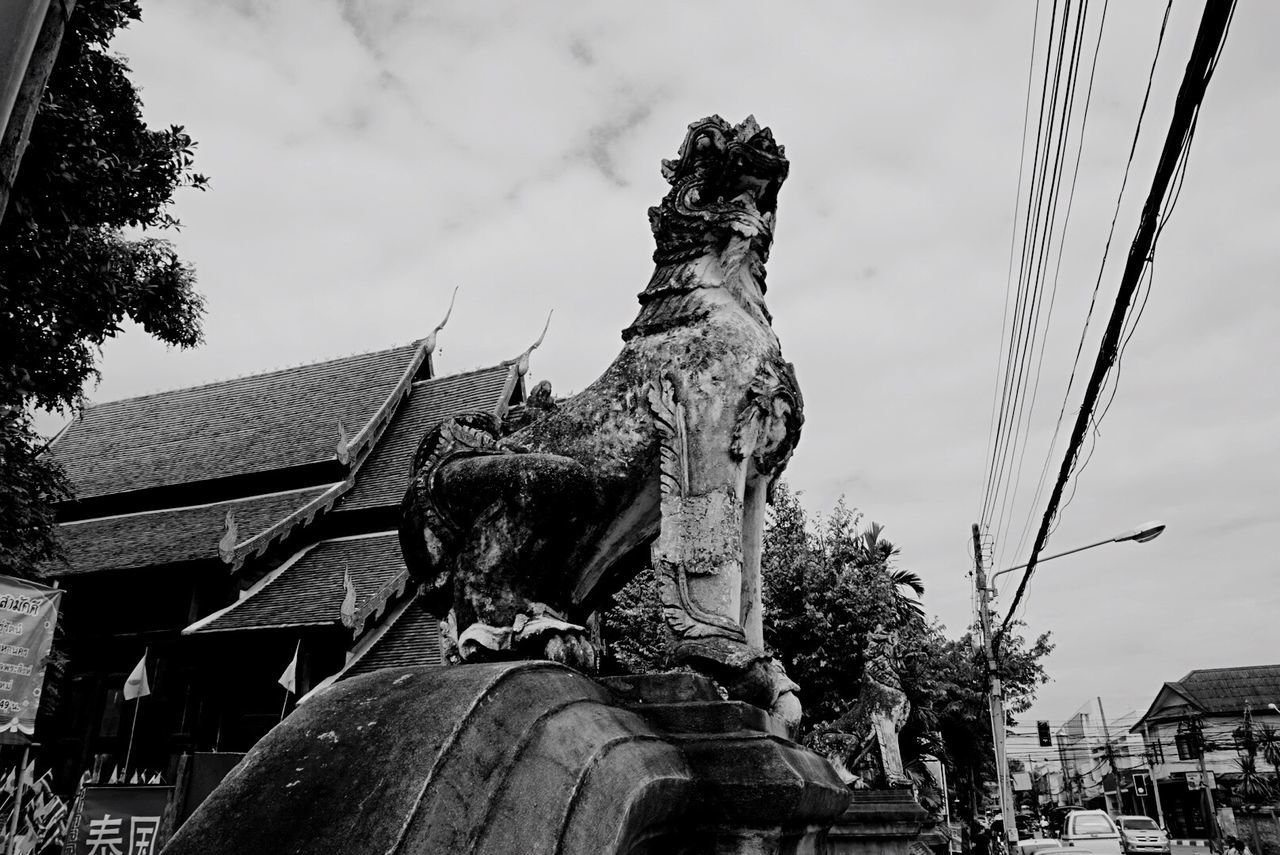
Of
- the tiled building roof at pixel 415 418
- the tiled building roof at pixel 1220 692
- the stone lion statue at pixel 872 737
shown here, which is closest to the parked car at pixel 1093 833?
the stone lion statue at pixel 872 737

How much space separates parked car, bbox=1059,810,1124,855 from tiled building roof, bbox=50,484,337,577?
664 inches

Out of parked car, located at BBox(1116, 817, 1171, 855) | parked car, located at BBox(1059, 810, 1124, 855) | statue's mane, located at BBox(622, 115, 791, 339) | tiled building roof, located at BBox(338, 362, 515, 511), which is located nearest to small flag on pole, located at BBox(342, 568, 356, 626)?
tiled building roof, located at BBox(338, 362, 515, 511)

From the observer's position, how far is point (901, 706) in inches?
375

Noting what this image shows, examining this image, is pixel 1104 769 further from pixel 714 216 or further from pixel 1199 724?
pixel 714 216

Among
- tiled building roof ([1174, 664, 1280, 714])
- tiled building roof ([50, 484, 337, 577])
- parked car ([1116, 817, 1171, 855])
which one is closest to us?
tiled building roof ([50, 484, 337, 577])

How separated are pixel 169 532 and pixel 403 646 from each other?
673 cm

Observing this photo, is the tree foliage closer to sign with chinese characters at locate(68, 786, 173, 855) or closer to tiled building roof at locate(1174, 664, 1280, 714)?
sign with chinese characters at locate(68, 786, 173, 855)

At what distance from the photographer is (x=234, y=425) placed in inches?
835

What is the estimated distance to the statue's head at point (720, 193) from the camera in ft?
11.1

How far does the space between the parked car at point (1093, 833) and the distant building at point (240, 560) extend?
14.0 m

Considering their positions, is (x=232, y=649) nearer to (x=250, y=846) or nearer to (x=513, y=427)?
(x=513, y=427)

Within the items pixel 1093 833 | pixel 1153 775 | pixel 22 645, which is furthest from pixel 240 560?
pixel 1153 775

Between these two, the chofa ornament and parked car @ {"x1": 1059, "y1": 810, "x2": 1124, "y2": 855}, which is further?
parked car @ {"x1": 1059, "y1": 810, "x2": 1124, "y2": 855}

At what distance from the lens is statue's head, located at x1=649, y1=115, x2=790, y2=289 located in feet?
11.1
